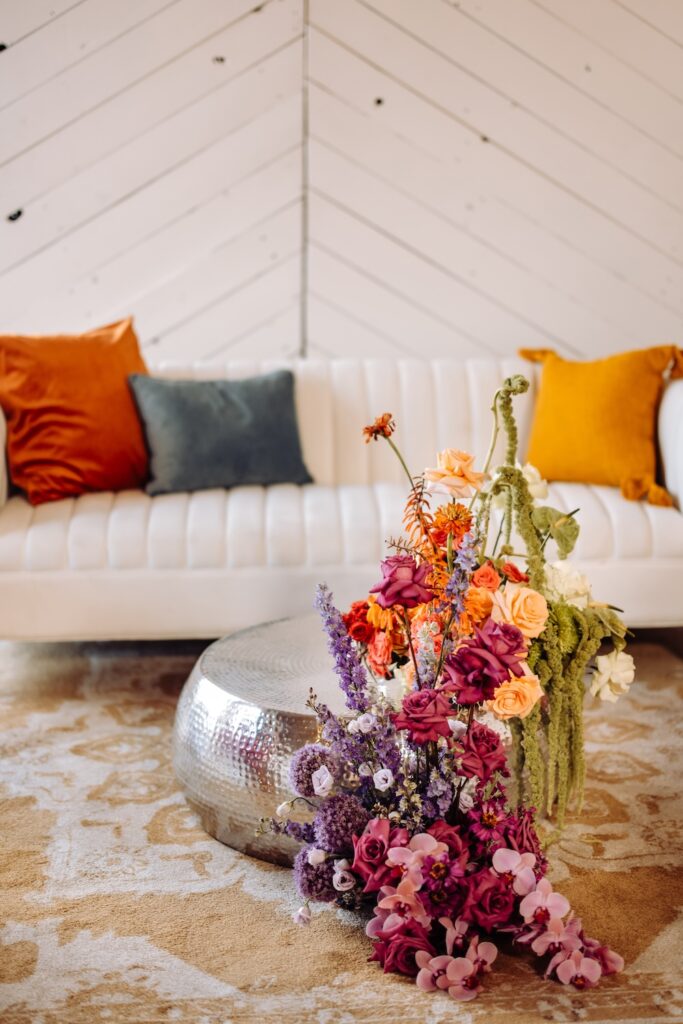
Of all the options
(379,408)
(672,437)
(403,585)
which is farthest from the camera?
(379,408)

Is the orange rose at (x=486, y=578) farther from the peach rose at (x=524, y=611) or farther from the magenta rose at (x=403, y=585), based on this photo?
the magenta rose at (x=403, y=585)

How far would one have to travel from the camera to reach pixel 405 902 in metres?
1.50

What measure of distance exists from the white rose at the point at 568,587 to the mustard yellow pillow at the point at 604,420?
4.13 ft

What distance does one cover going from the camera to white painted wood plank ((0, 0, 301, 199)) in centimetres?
354

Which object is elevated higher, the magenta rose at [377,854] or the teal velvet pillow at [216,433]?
the teal velvet pillow at [216,433]

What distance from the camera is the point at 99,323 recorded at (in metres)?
3.73

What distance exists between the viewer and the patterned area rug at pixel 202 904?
57.4 inches

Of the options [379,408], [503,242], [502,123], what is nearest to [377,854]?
[379,408]

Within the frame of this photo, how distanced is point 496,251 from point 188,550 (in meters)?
1.76

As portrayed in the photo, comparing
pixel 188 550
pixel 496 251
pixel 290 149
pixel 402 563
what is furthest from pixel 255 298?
pixel 402 563

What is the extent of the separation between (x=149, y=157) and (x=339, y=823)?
9.07 feet

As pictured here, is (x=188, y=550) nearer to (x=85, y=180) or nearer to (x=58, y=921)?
(x=58, y=921)

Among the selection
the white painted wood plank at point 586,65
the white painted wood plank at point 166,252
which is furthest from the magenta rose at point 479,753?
the white painted wood plank at point 586,65

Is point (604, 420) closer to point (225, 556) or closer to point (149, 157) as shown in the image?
point (225, 556)
